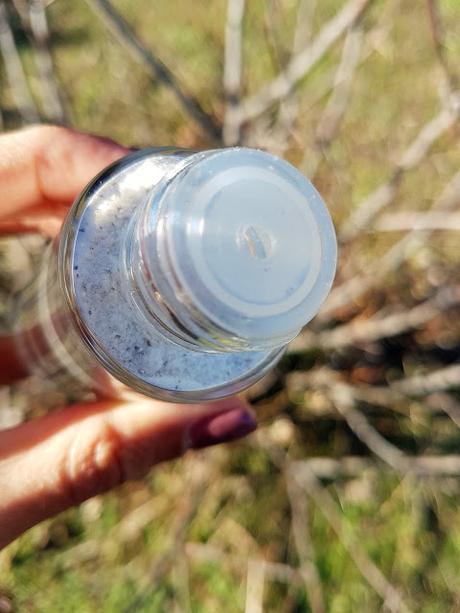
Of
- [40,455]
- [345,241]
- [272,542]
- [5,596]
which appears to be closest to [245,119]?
[345,241]

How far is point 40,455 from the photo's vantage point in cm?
71

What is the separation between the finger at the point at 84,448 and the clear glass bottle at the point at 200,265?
156mm

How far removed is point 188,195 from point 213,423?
0.42 meters

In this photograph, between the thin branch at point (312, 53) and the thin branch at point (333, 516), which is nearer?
the thin branch at point (312, 53)

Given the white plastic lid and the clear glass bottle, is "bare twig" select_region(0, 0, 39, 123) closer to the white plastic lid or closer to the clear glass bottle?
the clear glass bottle

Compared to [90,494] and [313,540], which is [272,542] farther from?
[90,494]

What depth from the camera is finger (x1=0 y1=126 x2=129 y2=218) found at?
0.83 meters

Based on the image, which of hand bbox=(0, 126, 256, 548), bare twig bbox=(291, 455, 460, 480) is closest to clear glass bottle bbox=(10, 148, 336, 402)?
hand bbox=(0, 126, 256, 548)

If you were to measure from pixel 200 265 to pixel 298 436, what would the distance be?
1010mm

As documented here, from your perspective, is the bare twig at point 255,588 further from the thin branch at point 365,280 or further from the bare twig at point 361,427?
the thin branch at point 365,280

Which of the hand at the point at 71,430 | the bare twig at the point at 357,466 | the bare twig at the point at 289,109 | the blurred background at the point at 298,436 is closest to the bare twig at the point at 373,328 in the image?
the blurred background at the point at 298,436

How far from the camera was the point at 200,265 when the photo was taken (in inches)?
16.0

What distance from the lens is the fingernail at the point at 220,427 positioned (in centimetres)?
78

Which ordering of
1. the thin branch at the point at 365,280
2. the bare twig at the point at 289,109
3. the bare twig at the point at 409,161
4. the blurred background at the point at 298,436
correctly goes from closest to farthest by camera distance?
the bare twig at the point at 409,161 → the bare twig at the point at 289,109 → the thin branch at the point at 365,280 → the blurred background at the point at 298,436
